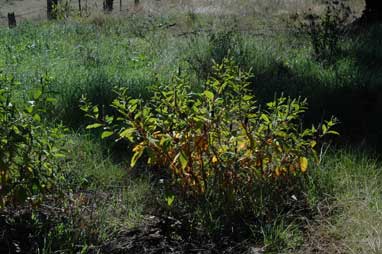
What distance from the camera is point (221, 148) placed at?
10.7ft

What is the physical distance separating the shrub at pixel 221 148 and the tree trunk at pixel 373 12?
660 cm

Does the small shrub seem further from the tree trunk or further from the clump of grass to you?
the tree trunk

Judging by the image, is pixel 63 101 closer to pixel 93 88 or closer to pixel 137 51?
pixel 93 88

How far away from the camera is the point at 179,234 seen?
126 inches

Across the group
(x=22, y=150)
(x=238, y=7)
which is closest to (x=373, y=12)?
(x=238, y=7)

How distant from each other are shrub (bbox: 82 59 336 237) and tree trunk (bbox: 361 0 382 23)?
6.60 m

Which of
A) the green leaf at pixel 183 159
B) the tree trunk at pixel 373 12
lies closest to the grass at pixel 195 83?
the green leaf at pixel 183 159

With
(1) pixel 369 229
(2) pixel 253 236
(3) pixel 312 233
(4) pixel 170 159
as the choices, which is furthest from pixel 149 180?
(1) pixel 369 229

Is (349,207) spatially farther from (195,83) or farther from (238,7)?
(238,7)

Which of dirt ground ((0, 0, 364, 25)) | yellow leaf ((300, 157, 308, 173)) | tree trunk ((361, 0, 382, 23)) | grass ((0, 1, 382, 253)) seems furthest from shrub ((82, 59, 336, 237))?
dirt ground ((0, 0, 364, 25))

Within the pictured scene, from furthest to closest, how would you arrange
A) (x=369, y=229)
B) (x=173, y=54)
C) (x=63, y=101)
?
(x=173, y=54) → (x=63, y=101) → (x=369, y=229)

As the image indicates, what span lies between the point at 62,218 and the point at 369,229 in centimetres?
170

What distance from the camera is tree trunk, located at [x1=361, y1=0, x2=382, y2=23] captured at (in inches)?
368

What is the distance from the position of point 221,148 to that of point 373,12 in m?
7.11
